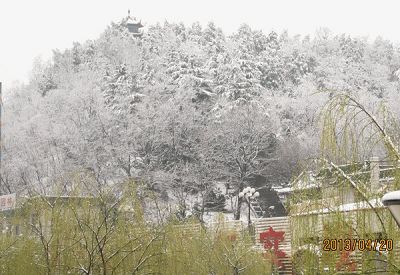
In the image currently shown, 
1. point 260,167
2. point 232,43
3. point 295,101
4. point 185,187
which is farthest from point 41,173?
point 232,43

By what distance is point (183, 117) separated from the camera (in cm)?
2925

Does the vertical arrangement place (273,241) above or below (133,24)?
below

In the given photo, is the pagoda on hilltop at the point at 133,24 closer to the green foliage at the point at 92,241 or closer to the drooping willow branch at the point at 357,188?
the green foliage at the point at 92,241

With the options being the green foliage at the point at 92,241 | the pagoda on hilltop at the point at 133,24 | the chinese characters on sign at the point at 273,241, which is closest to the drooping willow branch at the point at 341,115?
the green foliage at the point at 92,241

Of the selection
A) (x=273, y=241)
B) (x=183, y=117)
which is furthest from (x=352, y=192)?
(x=183, y=117)

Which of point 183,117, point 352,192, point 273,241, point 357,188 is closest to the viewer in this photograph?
point 357,188

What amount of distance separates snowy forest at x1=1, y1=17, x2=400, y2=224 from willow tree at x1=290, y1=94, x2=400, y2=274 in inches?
685

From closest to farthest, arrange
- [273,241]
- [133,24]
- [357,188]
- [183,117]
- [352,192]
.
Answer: [357,188] → [352,192] → [273,241] → [183,117] → [133,24]

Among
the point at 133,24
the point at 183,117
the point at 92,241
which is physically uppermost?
the point at 133,24

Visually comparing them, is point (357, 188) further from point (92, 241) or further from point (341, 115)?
point (92, 241)

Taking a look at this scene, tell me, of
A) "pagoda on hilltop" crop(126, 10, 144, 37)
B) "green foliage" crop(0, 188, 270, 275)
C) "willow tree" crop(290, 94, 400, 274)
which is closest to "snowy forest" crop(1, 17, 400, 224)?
"pagoda on hilltop" crop(126, 10, 144, 37)

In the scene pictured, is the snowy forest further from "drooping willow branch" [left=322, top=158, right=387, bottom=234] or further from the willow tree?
"drooping willow branch" [left=322, top=158, right=387, bottom=234]

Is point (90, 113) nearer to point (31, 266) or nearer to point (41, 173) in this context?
point (41, 173)

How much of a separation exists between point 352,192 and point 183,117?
23.7m
